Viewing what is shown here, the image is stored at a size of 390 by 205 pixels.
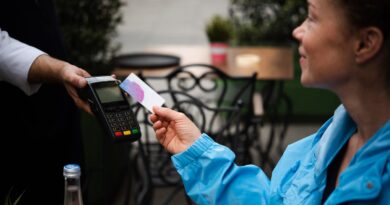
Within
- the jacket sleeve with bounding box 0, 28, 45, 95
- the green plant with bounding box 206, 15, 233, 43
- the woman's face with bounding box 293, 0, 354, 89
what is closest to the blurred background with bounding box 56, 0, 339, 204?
the green plant with bounding box 206, 15, 233, 43

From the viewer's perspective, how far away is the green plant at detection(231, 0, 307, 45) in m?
4.61

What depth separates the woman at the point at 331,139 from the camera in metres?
1.20

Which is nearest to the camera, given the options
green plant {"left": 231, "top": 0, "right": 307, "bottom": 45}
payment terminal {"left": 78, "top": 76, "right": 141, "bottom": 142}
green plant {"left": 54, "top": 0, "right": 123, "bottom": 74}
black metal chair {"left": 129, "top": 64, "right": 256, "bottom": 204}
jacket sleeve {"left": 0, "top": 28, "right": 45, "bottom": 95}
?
payment terminal {"left": 78, "top": 76, "right": 141, "bottom": 142}

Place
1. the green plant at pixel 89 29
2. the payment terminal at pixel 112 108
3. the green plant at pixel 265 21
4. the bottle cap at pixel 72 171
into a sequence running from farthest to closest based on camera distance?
the green plant at pixel 265 21 < the green plant at pixel 89 29 < the payment terminal at pixel 112 108 < the bottle cap at pixel 72 171

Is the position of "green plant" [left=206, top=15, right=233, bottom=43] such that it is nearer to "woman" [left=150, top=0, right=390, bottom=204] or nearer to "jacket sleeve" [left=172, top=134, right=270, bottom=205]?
"woman" [left=150, top=0, right=390, bottom=204]

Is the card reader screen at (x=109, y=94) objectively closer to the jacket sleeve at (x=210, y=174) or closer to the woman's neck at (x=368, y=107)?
the jacket sleeve at (x=210, y=174)

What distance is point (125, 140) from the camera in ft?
5.01

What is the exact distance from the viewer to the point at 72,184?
1.29 metres

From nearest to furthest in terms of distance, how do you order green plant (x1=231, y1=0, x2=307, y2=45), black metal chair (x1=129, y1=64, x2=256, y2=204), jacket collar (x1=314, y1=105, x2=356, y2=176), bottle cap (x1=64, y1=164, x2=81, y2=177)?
1. bottle cap (x1=64, y1=164, x2=81, y2=177)
2. jacket collar (x1=314, y1=105, x2=356, y2=176)
3. black metal chair (x1=129, y1=64, x2=256, y2=204)
4. green plant (x1=231, y1=0, x2=307, y2=45)

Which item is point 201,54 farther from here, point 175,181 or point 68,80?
point 68,80

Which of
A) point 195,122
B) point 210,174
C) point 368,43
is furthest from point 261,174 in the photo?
point 195,122

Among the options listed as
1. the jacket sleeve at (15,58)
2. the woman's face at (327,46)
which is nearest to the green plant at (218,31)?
the jacket sleeve at (15,58)

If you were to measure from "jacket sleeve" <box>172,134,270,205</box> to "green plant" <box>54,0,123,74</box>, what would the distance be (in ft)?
6.61

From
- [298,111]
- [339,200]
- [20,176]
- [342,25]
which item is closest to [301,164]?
[339,200]
